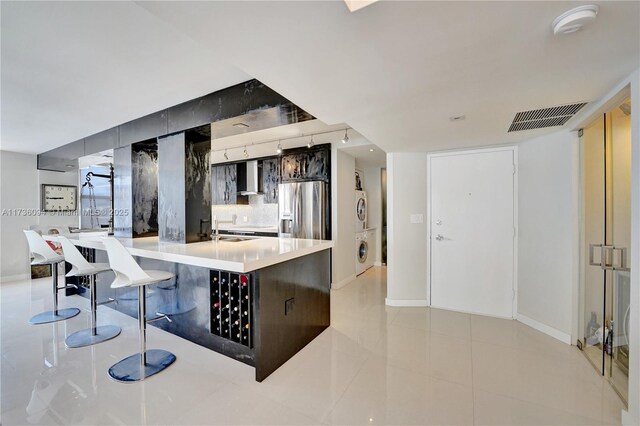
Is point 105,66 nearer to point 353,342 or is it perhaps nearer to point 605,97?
point 353,342

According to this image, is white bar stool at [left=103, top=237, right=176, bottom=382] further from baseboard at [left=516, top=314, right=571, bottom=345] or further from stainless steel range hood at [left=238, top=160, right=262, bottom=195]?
baseboard at [left=516, top=314, right=571, bottom=345]

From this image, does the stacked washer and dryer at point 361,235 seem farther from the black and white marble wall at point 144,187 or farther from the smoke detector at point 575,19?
the smoke detector at point 575,19

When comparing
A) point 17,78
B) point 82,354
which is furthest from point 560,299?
point 17,78

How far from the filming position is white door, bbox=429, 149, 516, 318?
3.22 m

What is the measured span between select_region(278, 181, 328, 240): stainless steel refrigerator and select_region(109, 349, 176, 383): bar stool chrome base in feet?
8.55

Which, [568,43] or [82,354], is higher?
[568,43]

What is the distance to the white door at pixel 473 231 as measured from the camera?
3.22 meters

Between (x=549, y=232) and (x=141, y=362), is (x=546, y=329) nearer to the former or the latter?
(x=549, y=232)

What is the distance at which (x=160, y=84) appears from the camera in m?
2.41

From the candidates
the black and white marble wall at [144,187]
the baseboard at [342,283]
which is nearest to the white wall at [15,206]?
the black and white marble wall at [144,187]

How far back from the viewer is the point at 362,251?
532 centimetres

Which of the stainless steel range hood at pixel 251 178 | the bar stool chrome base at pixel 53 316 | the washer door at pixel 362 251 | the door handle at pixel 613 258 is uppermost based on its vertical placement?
the stainless steel range hood at pixel 251 178

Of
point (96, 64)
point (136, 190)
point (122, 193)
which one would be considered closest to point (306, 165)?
point (136, 190)

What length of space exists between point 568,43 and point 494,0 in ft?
1.93
